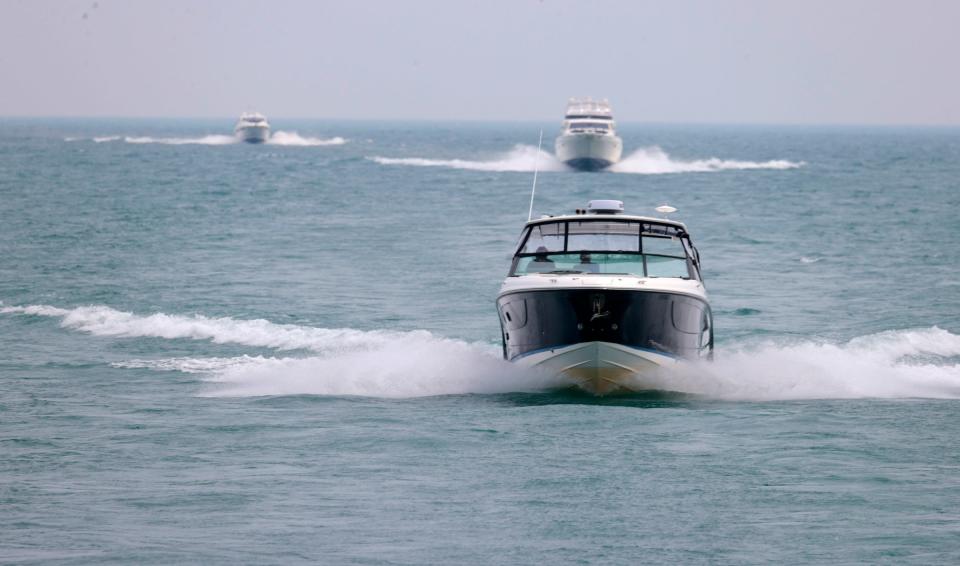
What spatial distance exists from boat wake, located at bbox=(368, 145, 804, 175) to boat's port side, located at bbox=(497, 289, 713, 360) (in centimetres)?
8611

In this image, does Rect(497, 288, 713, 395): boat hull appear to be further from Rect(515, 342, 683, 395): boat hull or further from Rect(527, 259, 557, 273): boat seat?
Rect(527, 259, 557, 273): boat seat

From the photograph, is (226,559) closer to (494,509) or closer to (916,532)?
(494,509)

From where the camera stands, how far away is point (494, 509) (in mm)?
14469

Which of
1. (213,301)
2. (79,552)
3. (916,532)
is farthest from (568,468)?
(213,301)

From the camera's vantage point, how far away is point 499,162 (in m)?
129

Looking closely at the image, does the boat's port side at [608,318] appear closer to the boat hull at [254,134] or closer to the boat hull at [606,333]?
the boat hull at [606,333]

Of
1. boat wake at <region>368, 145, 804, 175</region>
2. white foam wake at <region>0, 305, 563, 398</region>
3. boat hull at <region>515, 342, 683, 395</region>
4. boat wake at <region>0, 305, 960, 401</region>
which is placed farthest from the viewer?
boat wake at <region>368, 145, 804, 175</region>

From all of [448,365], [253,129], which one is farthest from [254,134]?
[448,365]

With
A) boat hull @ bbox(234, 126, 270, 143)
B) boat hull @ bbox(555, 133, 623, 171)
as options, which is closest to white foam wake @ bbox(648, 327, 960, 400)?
boat hull @ bbox(555, 133, 623, 171)

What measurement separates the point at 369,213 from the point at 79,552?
152 ft

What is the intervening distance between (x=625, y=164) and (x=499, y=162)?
20.5 meters

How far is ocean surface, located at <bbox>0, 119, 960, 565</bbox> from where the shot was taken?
13523mm

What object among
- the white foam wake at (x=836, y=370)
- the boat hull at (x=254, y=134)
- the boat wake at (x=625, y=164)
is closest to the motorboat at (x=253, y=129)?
the boat hull at (x=254, y=134)

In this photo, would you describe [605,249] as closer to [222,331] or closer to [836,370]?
[836,370]
